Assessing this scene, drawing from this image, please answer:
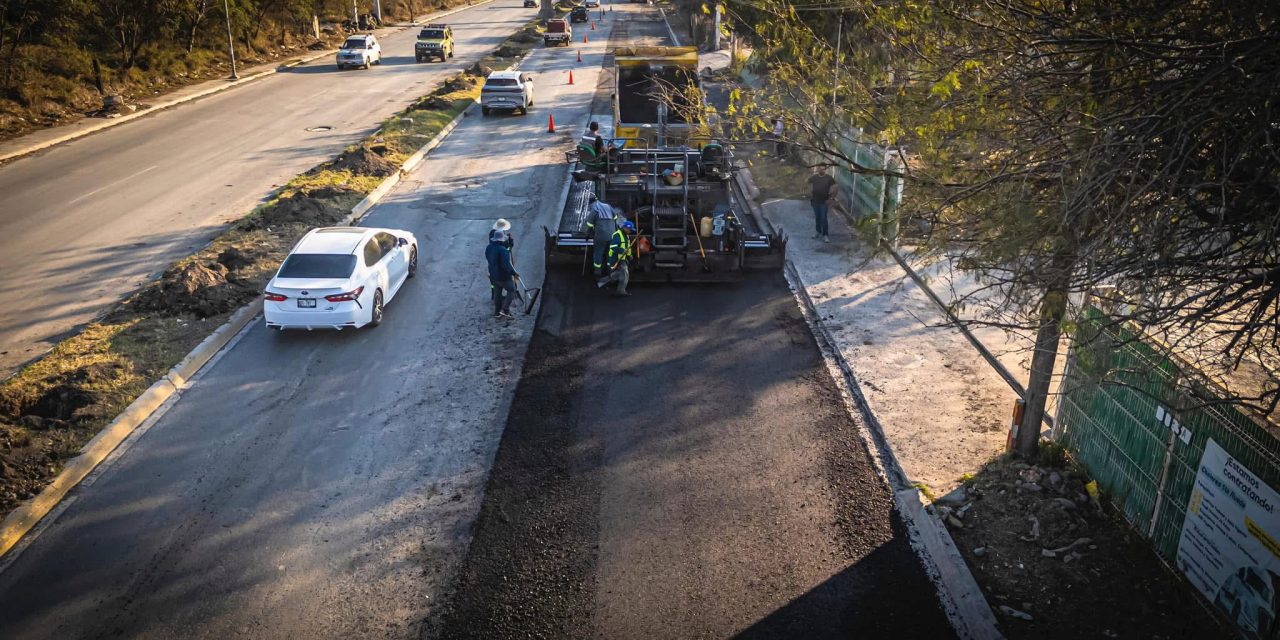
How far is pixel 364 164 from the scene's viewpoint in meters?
25.5

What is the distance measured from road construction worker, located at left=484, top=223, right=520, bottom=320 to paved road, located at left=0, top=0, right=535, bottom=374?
285 inches

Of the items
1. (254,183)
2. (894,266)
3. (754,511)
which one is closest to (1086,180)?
(754,511)

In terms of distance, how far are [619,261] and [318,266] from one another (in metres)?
5.15

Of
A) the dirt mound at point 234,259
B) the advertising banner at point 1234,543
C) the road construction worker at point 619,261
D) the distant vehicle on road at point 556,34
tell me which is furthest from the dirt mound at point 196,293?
the distant vehicle on road at point 556,34

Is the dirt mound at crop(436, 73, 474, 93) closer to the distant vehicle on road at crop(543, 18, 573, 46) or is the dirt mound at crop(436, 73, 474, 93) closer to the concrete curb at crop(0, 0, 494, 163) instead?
the concrete curb at crop(0, 0, 494, 163)

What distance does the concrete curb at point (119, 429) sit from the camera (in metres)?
9.42

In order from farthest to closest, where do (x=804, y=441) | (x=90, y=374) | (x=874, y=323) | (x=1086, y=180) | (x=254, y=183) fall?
(x=254, y=183) < (x=874, y=323) < (x=90, y=374) < (x=804, y=441) < (x=1086, y=180)

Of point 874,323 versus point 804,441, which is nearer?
point 804,441

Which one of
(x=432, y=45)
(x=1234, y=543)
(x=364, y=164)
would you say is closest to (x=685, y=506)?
(x=1234, y=543)

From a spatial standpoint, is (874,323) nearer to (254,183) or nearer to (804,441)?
(804,441)

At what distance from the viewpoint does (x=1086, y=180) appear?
5.93 meters

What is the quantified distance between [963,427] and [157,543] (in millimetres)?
9546

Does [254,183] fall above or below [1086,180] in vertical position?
below

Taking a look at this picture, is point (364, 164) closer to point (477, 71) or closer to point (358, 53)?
point (477, 71)
